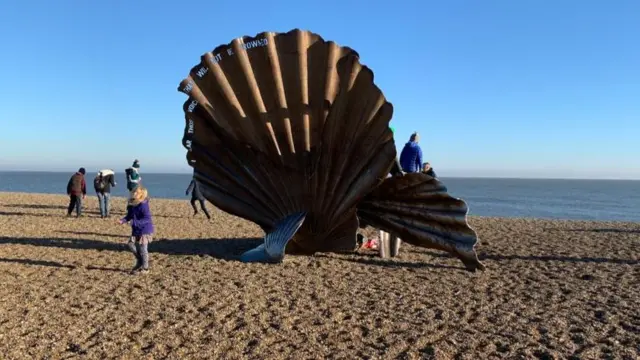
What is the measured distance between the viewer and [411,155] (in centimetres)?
961

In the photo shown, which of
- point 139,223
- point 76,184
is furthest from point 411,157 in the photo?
point 76,184

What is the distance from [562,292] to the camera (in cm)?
733

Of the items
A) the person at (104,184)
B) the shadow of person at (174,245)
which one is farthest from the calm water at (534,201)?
the shadow of person at (174,245)

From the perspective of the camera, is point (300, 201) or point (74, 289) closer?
point (74, 289)

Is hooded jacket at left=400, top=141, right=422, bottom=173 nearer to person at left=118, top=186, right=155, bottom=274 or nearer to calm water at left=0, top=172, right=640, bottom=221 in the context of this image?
person at left=118, top=186, right=155, bottom=274

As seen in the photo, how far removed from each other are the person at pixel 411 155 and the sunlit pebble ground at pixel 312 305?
178cm

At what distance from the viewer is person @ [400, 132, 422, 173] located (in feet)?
31.5

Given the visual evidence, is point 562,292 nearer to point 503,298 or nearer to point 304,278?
point 503,298

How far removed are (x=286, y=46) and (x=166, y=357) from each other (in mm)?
5335

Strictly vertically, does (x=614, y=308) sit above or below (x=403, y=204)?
below

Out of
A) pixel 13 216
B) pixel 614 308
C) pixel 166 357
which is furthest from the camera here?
pixel 13 216

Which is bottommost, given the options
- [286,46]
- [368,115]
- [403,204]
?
[403,204]

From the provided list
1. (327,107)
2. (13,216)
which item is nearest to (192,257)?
(327,107)

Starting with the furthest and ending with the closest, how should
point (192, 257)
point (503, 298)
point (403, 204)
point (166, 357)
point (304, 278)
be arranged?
point (192, 257)
point (403, 204)
point (304, 278)
point (503, 298)
point (166, 357)
